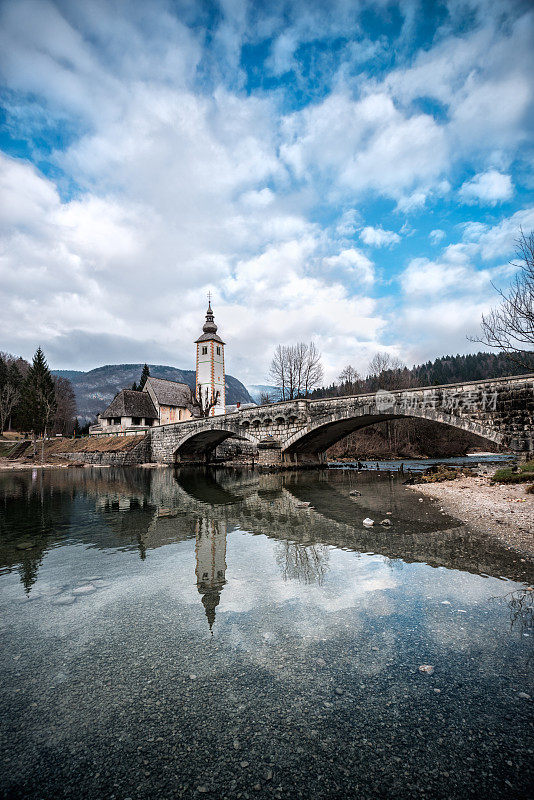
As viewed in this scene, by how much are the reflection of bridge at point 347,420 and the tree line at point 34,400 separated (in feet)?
53.2

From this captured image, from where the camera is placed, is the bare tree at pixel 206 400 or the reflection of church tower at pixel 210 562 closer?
the reflection of church tower at pixel 210 562

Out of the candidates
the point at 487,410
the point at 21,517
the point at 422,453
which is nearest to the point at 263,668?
the point at 21,517

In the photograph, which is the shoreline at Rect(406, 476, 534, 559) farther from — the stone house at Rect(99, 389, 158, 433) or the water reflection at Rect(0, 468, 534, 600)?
the stone house at Rect(99, 389, 158, 433)

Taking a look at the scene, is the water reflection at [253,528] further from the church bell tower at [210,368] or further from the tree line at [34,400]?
the church bell tower at [210,368]

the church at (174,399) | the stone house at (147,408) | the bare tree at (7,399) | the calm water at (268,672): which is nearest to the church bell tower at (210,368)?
the church at (174,399)

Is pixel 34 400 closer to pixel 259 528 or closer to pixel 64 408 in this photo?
pixel 64 408

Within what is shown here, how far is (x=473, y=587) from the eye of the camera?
5617mm

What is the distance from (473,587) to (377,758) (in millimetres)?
3805

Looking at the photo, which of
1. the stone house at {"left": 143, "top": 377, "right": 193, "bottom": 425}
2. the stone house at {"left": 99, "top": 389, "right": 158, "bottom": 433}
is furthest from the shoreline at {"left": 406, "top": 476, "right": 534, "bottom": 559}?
the stone house at {"left": 143, "top": 377, "right": 193, "bottom": 425}

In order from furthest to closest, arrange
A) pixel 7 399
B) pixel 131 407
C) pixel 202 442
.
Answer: pixel 7 399 < pixel 131 407 < pixel 202 442

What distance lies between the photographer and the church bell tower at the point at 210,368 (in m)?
60.1

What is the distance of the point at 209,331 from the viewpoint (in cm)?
6225

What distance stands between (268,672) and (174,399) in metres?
60.7

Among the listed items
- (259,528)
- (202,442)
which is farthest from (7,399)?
(259,528)
